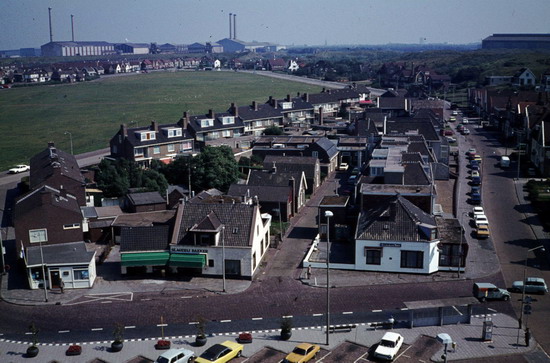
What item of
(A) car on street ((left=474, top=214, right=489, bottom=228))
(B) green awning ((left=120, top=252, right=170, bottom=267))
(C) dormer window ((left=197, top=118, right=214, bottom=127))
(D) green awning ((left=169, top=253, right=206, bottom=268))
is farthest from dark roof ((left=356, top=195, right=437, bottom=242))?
(C) dormer window ((left=197, top=118, right=214, bottom=127))

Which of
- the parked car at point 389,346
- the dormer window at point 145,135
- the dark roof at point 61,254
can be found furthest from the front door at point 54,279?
the dormer window at point 145,135

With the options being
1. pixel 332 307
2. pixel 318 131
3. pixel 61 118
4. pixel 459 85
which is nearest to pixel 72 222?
pixel 332 307

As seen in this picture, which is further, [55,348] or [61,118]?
[61,118]

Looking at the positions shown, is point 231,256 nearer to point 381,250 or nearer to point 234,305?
point 234,305

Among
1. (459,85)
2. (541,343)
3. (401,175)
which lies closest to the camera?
(541,343)

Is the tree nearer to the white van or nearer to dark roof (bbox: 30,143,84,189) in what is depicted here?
dark roof (bbox: 30,143,84,189)
